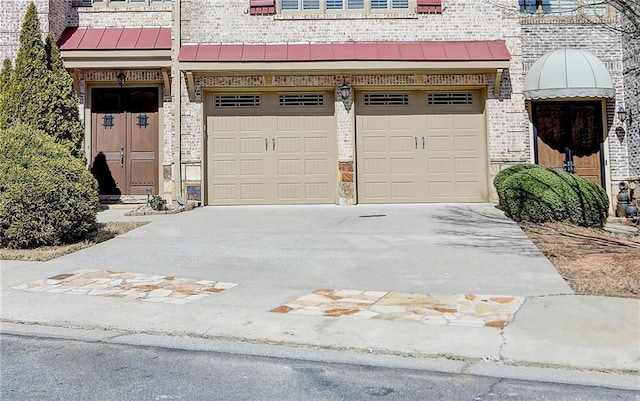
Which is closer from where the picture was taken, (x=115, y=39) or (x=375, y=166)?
(x=115, y=39)

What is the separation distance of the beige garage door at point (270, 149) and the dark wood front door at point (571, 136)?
5450 millimetres

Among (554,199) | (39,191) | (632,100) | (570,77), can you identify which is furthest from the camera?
(632,100)

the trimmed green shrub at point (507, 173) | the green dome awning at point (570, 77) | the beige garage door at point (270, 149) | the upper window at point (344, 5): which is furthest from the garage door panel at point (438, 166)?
the upper window at point (344, 5)

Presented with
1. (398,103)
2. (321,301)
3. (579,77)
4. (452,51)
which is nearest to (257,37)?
(398,103)

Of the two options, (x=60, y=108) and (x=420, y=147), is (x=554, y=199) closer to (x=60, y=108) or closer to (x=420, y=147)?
(x=420, y=147)

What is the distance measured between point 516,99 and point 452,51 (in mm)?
2104

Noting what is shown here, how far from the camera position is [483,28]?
1375 cm

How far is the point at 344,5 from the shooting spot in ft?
46.0

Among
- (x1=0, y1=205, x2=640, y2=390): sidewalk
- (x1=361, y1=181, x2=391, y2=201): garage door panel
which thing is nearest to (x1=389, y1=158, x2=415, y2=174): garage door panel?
(x1=361, y1=181, x2=391, y2=201): garage door panel

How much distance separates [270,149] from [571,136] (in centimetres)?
789

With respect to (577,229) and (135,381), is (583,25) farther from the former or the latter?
(135,381)

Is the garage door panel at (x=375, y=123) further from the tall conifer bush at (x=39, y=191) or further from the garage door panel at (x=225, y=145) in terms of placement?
the tall conifer bush at (x=39, y=191)

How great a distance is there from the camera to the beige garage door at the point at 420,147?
13875 millimetres

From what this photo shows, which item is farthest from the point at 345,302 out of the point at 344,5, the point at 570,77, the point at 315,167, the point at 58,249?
the point at 344,5
